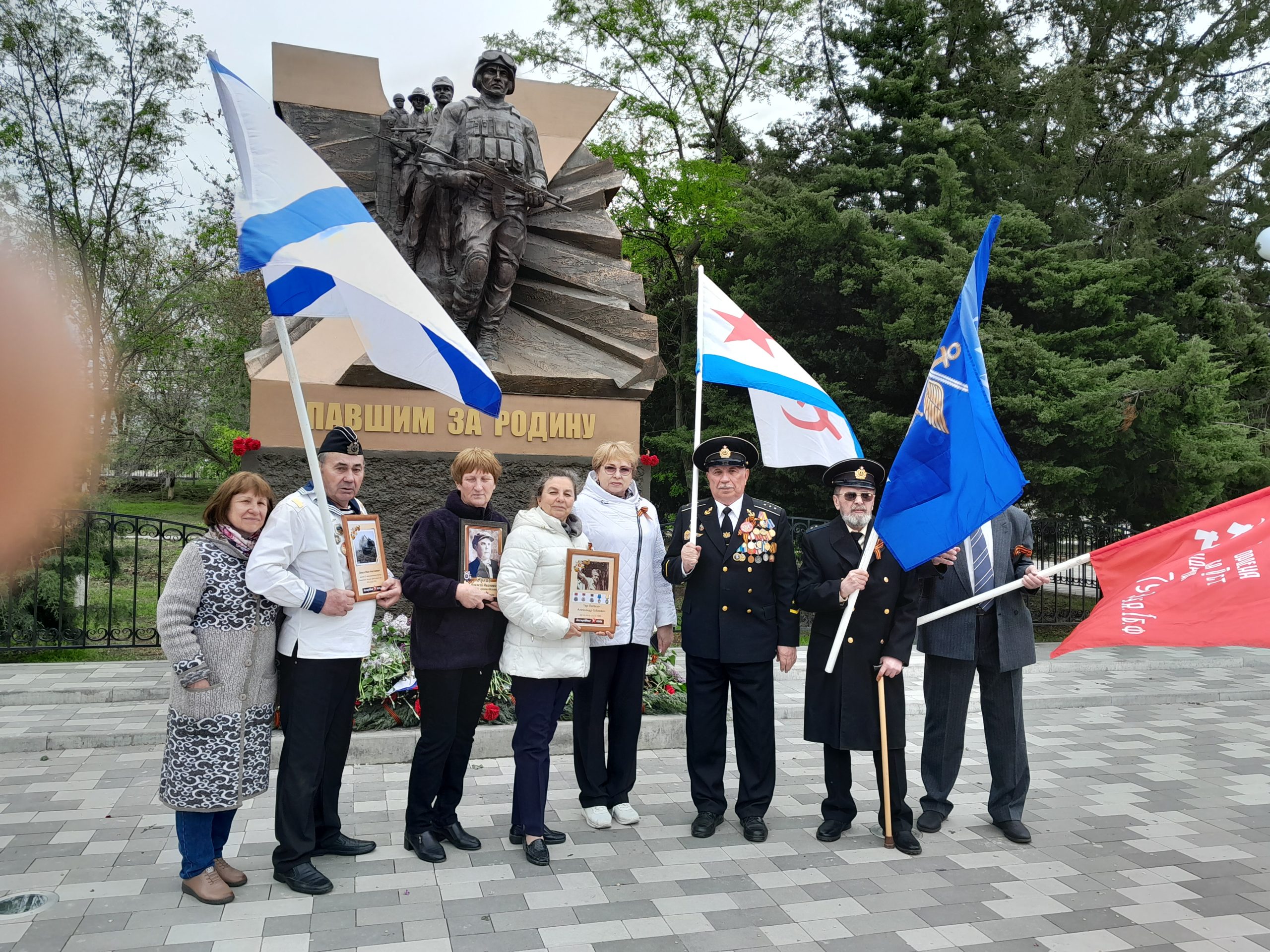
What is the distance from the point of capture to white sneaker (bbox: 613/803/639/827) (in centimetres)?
458

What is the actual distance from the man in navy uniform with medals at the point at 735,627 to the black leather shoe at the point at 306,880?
5.48 ft

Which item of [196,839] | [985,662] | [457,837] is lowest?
[457,837]

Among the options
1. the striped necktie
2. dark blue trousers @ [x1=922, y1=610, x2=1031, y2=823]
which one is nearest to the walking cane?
dark blue trousers @ [x1=922, y1=610, x2=1031, y2=823]

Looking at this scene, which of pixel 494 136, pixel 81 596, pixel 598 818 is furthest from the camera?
pixel 81 596

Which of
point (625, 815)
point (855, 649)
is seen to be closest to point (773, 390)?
point (855, 649)

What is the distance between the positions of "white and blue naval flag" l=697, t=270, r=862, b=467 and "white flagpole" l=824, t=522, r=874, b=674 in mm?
524

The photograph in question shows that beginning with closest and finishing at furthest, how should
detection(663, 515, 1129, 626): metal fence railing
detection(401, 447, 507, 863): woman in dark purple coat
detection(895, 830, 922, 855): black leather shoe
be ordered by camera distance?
detection(401, 447, 507, 863): woman in dark purple coat → detection(895, 830, 922, 855): black leather shoe → detection(663, 515, 1129, 626): metal fence railing

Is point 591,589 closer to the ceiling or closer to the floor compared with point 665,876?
closer to the ceiling

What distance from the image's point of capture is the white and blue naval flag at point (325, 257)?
3.46 metres

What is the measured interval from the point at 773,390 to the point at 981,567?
4.36 ft

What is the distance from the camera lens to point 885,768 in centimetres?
434

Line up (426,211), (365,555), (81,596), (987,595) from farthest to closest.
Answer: (81,596)
(426,211)
(987,595)
(365,555)

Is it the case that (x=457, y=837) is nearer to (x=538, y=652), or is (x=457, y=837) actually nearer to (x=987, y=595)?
(x=538, y=652)

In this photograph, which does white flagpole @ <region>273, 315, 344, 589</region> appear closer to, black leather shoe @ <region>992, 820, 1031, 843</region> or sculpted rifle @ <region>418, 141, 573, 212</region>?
black leather shoe @ <region>992, 820, 1031, 843</region>
